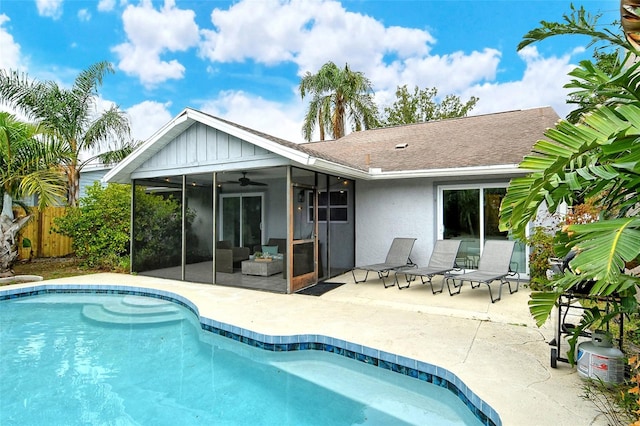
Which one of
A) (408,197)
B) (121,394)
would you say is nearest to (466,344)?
(121,394)

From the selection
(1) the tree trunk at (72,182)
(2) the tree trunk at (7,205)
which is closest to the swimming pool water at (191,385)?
(2) the tree trunk at (7,205)

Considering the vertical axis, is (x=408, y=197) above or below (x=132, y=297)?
above

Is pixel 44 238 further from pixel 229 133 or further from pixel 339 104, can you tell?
pixel 339 104

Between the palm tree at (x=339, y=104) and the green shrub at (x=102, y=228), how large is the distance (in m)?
15.1

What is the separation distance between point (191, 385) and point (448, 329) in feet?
12.2

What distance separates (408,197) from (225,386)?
24.2 feet

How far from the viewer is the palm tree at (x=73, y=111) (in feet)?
41.2

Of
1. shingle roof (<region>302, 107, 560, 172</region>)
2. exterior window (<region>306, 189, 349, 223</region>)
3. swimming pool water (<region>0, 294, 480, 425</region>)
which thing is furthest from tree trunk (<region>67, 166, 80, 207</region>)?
shingle roof (<region>302, 107, 560, 172</region>)

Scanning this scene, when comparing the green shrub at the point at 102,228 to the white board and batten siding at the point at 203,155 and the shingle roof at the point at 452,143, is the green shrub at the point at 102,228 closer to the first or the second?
the white board and batten siding at the point at 203,155

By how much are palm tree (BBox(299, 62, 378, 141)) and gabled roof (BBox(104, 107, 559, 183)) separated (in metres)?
9.94

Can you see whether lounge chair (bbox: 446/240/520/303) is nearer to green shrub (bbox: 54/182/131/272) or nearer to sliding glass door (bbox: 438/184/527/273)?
sliding glass door (bbox: 438/184/527/273)

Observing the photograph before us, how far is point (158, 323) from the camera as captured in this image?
22.1 feet

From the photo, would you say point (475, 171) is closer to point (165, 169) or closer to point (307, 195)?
point (307, 195)

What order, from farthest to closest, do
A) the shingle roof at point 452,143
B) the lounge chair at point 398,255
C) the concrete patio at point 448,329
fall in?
the shingle roof at point 452,143 < the lounge chair at point 398,255 < the concrete patio at point 448,329
